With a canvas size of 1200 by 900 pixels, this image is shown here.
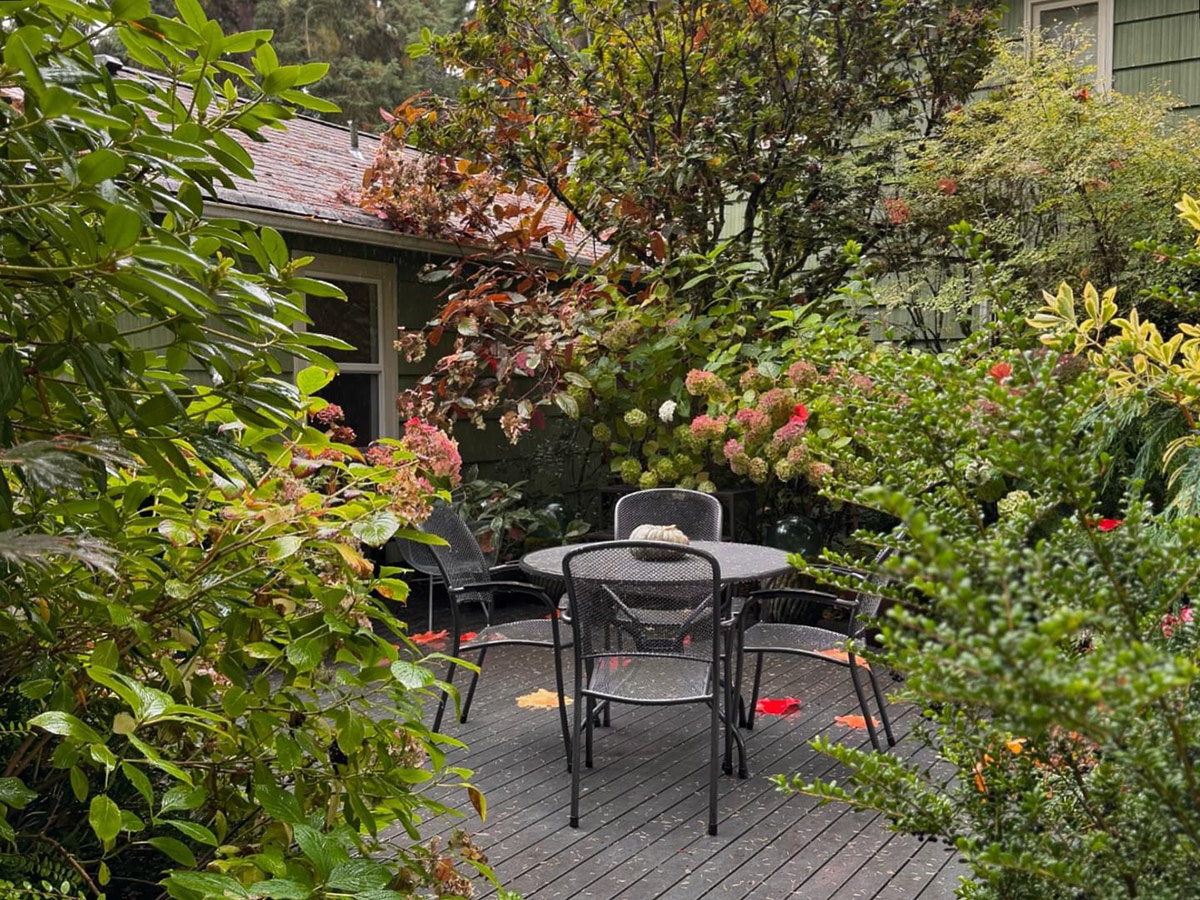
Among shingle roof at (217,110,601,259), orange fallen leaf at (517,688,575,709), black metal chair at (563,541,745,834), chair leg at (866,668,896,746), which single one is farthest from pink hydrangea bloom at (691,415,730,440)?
black metal chair at (563,541,745,834)

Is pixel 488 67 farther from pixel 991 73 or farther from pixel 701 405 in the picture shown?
pixel 991 73

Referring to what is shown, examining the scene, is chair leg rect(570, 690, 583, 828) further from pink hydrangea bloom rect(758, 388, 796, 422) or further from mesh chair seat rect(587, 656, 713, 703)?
pink hydrangea bloom rect(758, 388, 796, 422)

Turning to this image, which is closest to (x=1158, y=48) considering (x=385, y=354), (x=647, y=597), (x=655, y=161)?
(x=655, y=161)

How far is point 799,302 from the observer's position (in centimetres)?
684

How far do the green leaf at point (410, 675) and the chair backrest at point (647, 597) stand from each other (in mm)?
1836

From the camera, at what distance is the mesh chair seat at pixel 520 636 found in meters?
4.10

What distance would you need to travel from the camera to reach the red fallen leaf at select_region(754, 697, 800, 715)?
4.67 m

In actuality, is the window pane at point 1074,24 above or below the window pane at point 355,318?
above

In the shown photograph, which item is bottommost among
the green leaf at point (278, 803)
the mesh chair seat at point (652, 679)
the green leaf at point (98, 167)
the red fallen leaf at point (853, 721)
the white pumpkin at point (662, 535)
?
the red fallen leaf at point (853, 721)

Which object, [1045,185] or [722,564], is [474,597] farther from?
[1045,185]

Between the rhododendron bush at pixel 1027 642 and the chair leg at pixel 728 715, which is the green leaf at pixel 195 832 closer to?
the rhododendron bush at pixel 1027 642

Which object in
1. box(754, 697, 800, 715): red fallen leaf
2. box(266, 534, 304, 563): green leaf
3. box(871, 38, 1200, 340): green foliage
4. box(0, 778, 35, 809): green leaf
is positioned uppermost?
box(871, 38, 1200, 340): green foliage

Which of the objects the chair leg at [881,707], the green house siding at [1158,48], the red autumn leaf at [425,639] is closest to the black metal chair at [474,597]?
the red autumn leaf at [425,639]

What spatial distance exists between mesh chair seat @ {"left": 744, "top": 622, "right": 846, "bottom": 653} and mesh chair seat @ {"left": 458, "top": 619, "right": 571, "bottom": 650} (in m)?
0.75
